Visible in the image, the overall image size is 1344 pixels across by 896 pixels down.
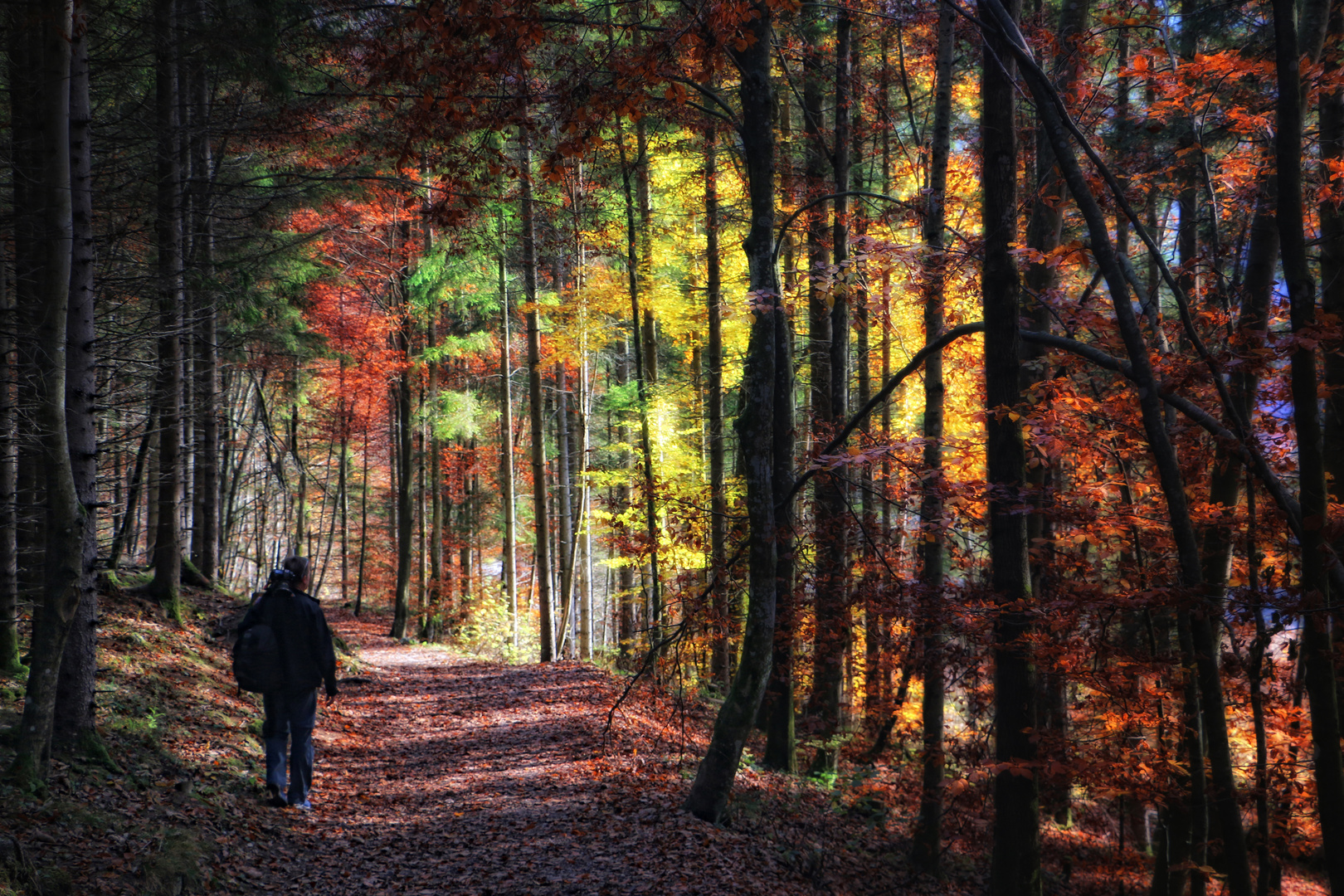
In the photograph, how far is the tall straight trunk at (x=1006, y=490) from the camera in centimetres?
548

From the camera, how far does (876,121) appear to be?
11.6 metres

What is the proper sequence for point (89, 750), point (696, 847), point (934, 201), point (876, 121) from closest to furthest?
point (89, 750)
point (696, 847)
point (934, 201)
point (876, 121)

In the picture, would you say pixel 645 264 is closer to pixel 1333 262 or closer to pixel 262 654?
pixel 262 654

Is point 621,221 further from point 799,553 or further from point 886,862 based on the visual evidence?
point 886,862

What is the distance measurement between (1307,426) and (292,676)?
752cm

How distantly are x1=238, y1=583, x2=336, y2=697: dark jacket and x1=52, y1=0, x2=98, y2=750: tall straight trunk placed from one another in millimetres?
1133

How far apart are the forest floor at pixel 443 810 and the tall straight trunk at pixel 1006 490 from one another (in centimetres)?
192

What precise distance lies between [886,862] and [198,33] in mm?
10811

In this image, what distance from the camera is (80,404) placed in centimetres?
592

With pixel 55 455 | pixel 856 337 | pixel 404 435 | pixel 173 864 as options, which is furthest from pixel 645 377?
pixel 173 864

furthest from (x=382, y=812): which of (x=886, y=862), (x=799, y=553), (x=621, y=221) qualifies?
(x=621, y=221)

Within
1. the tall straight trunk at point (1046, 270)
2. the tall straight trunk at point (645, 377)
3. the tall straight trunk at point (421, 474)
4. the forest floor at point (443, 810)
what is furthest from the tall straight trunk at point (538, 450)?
the tall straight trunk at point (1046, 270)

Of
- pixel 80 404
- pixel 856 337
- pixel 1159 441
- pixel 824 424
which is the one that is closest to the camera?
pixel 1159 441

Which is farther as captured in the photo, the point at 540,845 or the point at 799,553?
the point at 799,553
